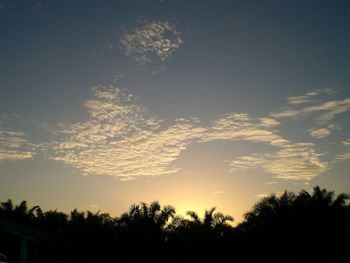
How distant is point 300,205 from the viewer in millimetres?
28797

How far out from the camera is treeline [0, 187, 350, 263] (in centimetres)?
2730

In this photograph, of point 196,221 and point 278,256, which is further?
point 196,221

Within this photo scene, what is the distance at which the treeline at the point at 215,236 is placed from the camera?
2730 centimetres

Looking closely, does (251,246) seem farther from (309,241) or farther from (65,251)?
(65,251)

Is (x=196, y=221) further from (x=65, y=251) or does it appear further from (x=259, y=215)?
(x=65, y=251)

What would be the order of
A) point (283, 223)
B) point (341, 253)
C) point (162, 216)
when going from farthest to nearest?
1. point (162, 216)
2. point (283, 223)
3. point (341, 253)

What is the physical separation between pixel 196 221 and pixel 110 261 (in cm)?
778

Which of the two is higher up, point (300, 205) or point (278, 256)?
point (300, 205)

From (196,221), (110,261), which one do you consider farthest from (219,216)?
(110,261)

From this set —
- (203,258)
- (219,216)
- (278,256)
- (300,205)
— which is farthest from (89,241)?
(300,205)

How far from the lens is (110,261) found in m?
29.0

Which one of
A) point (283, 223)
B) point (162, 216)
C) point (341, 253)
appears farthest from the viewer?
point (162, 216)

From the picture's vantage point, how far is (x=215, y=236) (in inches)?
1212

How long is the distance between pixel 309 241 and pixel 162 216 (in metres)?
11.0
